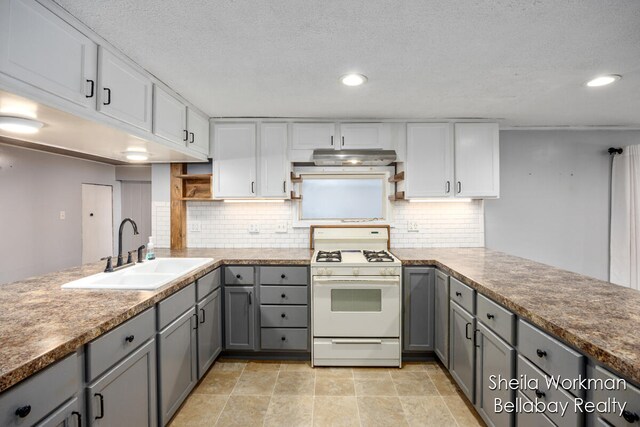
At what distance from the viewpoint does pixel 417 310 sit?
2.74 m

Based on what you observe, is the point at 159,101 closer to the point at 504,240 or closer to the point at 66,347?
the point at 66,347

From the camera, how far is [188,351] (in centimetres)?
214

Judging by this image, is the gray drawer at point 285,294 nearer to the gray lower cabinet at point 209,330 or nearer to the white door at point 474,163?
the gray lower cabinet at point 209,330

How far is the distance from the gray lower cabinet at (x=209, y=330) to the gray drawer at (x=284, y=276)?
43 centimetres

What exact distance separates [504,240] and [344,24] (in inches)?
118

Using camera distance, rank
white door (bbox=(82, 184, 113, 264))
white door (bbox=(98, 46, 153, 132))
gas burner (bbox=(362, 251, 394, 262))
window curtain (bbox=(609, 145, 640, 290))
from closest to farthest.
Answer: white door (bbox=(98, 46, 153, 132)), gas burner (bbox=(362, 251, 394, 262)), window curtain (bbox=(609, 145, 640, 290)), white door (bbox=(82, 184, 113, 264))

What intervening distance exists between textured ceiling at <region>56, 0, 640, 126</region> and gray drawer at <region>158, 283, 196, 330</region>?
1460 mm

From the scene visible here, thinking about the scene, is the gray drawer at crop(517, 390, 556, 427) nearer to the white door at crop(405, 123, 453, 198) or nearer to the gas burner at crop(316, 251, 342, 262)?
the gas burner at crop(316, 251, 342, 262)

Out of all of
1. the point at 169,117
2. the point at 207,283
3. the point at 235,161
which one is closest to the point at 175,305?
the point at 207,283

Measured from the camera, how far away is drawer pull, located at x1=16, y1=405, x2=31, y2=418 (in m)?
0.93

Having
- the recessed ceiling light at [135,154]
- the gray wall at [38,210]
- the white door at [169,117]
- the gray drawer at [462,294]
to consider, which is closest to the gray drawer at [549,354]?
the gray drawer at [462,294]

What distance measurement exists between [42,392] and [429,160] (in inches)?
123

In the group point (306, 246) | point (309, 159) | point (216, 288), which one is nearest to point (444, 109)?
point (309, 159)

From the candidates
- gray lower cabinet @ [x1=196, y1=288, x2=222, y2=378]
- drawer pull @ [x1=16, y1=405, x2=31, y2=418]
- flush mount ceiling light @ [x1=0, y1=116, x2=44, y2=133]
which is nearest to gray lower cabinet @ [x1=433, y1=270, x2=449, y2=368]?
gray lower cabinet @ [x1=196, y1=288, x2=222, y2=378]
